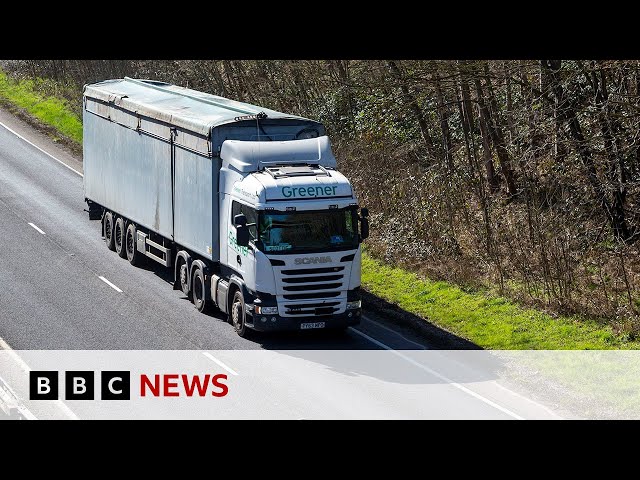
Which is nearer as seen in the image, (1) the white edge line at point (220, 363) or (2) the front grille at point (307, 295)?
(1) the white edge line at point (220, 363)

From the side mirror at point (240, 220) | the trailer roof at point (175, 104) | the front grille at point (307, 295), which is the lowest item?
the front grille at point (307, 295)

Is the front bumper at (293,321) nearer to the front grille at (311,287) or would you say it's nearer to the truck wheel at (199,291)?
the front grille at (311,287)

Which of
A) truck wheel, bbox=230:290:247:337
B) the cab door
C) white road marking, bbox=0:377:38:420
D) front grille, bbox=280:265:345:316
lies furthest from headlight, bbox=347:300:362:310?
white road marking, bbox=0:377:38:420

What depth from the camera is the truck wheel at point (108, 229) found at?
27.4 meters

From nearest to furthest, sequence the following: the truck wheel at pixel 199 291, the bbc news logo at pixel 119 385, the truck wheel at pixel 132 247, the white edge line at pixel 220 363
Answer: the bbc news logo at pixel 119 385 < the white edge line at pixel 220 363 < the truck wheel at pixel 199 291 < the truck wheel at pixel 132 247

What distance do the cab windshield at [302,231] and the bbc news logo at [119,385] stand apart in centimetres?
270

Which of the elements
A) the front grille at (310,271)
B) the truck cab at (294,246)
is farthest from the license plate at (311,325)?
the front grille at (310,271)

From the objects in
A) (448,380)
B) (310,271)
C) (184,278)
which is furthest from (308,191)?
(184,278)

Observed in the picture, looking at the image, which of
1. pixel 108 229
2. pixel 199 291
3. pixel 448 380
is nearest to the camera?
pixel 448 380

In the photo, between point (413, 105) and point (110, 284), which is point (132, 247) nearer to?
point (110, 284)

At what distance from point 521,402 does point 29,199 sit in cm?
1842

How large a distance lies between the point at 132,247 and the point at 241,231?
22.4 feet

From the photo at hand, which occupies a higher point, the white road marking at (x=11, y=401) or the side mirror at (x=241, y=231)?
the side mirror at (x=241, y=231)

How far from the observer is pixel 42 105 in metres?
43.8
